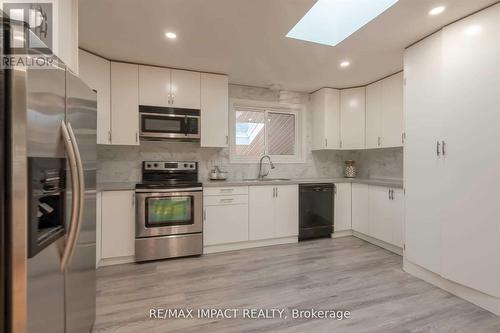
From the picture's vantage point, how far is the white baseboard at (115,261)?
105 inches

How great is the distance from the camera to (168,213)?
9.31ft

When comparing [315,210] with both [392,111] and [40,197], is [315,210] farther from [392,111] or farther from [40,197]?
[40,197]

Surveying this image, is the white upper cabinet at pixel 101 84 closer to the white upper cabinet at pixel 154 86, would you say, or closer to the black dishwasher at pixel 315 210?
the white upper cabinet at pixel 154 86

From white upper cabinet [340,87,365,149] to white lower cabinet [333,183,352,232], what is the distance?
0.69 meters

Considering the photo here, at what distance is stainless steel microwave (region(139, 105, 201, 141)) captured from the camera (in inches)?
116

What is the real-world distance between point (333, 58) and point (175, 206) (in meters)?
2.57

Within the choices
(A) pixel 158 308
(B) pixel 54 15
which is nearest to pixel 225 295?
(A) pixel 158 308

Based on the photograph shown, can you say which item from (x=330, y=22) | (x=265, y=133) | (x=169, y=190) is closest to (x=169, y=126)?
(x=169, y=190)

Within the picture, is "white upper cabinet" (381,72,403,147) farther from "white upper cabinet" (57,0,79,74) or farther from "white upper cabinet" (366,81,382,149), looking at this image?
"white upper cabinet" (57,0,79,74)

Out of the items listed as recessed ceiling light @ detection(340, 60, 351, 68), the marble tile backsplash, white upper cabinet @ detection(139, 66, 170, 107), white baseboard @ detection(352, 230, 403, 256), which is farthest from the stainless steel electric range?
white baseboard @ detection(352, 230, 403, 256)

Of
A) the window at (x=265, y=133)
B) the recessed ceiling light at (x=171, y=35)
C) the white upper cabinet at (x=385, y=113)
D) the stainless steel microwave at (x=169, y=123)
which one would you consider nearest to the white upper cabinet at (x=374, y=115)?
the white upper cabinet at (x=385, y=113)

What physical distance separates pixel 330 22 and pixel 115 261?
3.46 metres

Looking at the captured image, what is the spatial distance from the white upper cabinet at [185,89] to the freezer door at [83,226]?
1.73 m

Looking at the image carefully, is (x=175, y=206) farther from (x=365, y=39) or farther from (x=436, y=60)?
(x=436, y=60)
